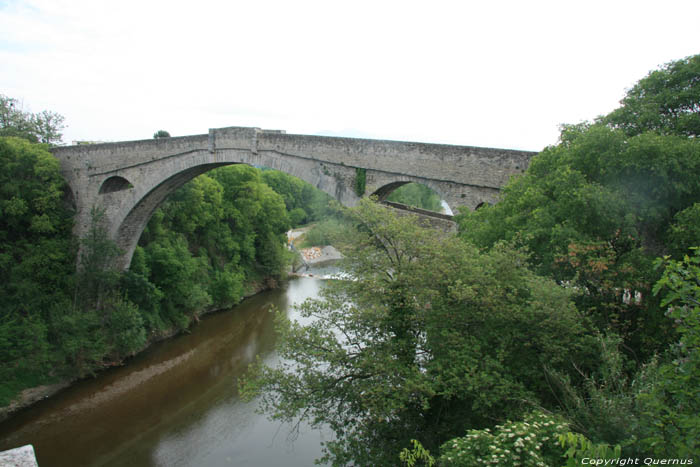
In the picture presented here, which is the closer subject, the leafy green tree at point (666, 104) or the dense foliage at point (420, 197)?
the leafy green tree at point (666, 104)

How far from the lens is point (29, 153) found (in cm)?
1644

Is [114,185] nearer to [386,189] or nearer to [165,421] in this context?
[165,421]

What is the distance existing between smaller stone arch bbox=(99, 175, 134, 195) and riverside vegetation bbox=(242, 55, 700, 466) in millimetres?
14205

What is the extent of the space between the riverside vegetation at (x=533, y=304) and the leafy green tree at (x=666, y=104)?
20mm

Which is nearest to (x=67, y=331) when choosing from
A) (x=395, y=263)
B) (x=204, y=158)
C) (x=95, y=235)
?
(x=95, y=235)

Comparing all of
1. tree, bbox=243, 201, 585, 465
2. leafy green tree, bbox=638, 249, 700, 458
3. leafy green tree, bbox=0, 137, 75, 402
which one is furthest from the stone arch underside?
leafy green tree, bbox=638, 249, 700, 458

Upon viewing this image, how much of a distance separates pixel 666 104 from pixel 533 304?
12.8 feet

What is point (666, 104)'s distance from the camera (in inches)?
236

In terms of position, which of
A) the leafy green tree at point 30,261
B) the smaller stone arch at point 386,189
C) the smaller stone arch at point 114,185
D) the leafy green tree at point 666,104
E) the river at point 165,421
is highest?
the leafy green tree at point 666,104

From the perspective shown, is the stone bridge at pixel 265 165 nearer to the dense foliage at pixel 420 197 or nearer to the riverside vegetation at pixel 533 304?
the riverside vegetation at pixel 533 304

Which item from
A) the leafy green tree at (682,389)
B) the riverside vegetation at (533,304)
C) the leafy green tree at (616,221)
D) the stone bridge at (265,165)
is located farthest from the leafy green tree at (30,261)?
the leafy green tree at (682,389)

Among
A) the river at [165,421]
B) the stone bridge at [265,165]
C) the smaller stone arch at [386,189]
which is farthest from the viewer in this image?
the river at [165,421]

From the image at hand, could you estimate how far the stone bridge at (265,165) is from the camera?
8.74 metres

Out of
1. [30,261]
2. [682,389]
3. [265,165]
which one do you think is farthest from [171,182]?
[682,389]
